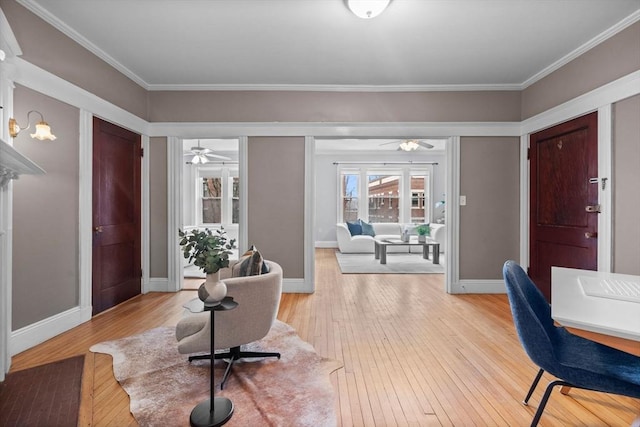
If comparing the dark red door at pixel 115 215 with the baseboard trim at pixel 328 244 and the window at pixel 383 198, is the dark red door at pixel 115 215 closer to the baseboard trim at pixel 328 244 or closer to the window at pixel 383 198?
the baseboard trim at pixel 328 244

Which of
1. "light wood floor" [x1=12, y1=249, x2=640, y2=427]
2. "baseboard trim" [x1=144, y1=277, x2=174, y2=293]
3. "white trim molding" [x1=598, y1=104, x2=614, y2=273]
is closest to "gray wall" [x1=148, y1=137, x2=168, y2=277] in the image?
"baseboard trim" [x1=144, y1=277, x2=174, y2=293]

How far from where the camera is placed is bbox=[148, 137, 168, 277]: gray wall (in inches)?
163

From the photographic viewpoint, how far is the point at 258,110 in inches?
163

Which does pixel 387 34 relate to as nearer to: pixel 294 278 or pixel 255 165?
pixel 255 165

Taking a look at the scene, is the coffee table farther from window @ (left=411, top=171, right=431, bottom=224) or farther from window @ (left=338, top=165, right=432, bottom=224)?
window @ (left=411, top=171, right=431, bottom=224)

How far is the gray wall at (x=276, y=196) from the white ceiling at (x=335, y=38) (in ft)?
2.82

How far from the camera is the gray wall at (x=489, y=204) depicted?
13.4 ft

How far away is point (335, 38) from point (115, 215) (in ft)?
10.2

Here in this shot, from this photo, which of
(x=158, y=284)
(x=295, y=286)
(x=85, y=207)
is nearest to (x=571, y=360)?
(x=295, y=286)

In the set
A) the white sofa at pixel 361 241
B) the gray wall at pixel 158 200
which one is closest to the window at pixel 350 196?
the white sofa at pixel 361 241

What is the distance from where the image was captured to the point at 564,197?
3.37 m

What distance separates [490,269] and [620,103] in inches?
88.5

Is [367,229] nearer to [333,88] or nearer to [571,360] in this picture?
[333,88]

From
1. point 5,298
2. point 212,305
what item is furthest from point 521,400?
point 5,298
